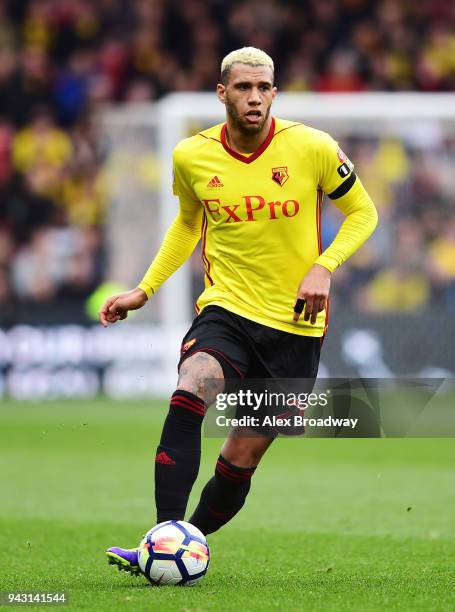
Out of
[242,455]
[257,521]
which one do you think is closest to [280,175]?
[242,455]

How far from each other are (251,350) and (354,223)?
674 millimetres

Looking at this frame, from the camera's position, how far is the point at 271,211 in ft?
18.7

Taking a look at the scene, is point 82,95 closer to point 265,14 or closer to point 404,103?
point 265,14

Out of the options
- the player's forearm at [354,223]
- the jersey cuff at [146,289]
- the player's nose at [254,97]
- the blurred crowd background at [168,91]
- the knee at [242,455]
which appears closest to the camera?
the player's nose at [254,97]

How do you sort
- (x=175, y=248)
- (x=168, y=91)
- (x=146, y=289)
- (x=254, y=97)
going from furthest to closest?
(x=168, y=91), (x=175, y=248), (x=146, y=289), (x=254, y=97)

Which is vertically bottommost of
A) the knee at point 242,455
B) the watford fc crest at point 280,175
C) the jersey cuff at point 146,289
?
the knee at point 242,455

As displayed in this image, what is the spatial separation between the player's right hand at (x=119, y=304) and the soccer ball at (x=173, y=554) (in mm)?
1002

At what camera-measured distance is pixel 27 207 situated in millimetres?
17906

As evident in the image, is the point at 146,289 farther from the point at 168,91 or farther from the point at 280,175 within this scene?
the point at 168,91

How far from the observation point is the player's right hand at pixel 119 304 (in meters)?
5.91

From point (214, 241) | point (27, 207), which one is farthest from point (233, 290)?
point (27, 207)

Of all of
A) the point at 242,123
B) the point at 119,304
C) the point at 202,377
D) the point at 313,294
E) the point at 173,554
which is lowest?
the point at 173,554

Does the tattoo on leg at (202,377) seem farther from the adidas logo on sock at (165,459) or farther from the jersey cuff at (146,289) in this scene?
the jersey cuff at (146,289)

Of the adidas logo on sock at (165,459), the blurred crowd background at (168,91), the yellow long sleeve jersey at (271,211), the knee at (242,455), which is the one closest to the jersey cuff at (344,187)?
the yellow long sleeve jersey at (271,211)
